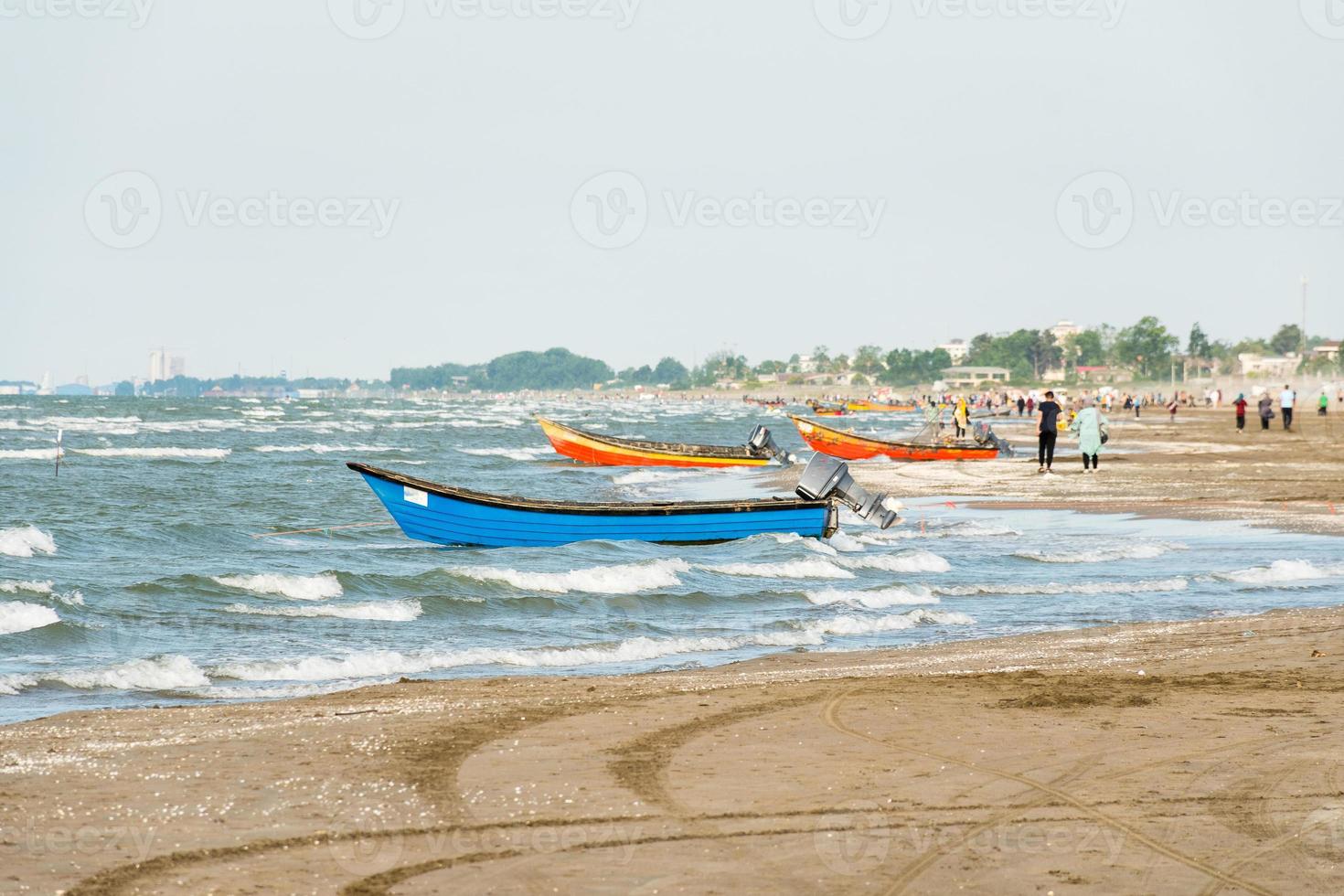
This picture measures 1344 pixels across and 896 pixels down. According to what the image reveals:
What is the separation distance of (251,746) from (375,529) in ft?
56.4

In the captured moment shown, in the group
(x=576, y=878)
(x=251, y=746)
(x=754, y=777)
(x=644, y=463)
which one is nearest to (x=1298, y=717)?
(x=754, y=777)

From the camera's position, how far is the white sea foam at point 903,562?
58.3 ft

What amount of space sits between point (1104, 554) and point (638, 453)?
27.3 meters

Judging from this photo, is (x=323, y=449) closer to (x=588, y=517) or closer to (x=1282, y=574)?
(x=588, y=517)

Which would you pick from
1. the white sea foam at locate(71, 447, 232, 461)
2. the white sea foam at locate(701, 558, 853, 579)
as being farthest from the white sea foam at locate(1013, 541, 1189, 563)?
the white sea foam at locate(71, 447, 232, 461)

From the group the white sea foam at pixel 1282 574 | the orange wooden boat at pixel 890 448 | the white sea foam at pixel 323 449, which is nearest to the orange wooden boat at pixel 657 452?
the orange wooden boat at pixel 890 448

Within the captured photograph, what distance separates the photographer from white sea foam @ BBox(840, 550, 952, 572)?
1778 cm

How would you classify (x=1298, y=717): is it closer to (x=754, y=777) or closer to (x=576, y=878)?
(x=754, y=777)

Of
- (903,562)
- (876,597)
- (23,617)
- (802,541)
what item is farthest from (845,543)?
(23,617)

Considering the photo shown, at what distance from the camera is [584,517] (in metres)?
20.4

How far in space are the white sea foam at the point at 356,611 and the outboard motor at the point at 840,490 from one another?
25.9 feet

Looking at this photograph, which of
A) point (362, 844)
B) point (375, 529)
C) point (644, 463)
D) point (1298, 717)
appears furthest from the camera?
point (644, 463)

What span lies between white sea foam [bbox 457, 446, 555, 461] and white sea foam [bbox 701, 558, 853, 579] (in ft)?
120

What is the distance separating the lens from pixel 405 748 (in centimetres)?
739
